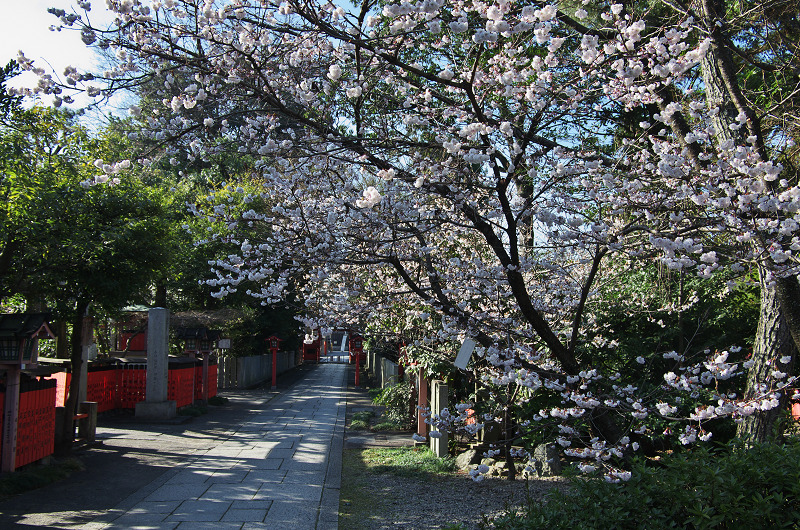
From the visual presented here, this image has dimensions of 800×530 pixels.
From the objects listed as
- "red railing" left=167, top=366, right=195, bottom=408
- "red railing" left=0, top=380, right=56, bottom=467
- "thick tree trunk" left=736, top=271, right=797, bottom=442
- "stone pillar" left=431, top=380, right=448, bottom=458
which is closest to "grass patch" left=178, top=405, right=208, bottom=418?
"red railing" left=167, top=366, right=195, bottom=408

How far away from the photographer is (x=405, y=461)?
8.80m

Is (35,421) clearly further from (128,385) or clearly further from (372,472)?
(128,385)

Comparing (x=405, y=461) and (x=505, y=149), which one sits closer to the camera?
(x=505, y=149)

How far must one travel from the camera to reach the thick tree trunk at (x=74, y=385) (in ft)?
28.8

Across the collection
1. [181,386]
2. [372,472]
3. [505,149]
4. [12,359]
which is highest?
[505,149]

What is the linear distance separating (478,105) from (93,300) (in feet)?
25.8

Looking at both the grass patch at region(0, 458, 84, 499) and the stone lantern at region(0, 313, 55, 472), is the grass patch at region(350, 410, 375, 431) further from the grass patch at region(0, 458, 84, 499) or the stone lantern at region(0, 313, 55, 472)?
the stone lantern at region(0, 313, 55, 472)

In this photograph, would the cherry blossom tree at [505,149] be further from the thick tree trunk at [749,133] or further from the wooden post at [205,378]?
the wooden post at [205,378]

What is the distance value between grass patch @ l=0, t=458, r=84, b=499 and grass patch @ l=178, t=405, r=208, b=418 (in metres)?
6.27

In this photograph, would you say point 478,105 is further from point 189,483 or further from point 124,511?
point 189,483

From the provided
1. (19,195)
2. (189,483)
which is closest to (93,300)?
(19,195)

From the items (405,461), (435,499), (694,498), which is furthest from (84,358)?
(694,498)

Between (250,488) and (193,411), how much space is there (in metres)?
8.35

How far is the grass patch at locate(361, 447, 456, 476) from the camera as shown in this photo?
26.7 ft
